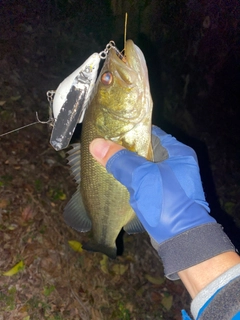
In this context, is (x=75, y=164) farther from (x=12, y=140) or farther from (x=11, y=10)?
(x=11, y=10)

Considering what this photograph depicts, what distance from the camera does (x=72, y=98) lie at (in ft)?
6.47

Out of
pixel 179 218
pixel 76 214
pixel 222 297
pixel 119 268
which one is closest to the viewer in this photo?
pixel 222 297

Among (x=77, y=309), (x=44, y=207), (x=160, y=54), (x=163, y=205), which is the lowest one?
(x=77, y=309)

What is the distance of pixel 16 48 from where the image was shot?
4.96 metres

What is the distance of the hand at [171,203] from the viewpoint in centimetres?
160

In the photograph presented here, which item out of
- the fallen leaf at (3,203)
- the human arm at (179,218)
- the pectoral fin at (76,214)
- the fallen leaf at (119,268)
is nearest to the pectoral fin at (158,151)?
the human arm at (179,218)

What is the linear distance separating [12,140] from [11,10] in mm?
2784

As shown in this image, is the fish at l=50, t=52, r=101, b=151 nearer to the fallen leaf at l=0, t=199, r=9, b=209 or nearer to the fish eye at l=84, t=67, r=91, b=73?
the fish eye at l=84, t=67, r=91, b=73

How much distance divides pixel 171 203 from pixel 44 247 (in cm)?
215

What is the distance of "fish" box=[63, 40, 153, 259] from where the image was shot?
193 cm

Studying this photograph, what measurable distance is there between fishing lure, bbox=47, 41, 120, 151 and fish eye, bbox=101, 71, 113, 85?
5 cm

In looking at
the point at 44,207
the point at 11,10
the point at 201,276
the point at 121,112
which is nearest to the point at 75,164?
the point at 121,112

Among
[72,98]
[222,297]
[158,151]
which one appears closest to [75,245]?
[158,151]

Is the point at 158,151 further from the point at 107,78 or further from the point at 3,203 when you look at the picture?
the point at 3,203
